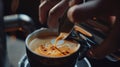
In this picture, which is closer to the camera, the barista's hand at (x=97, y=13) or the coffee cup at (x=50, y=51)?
the barista's hand at (x=97, y=13)

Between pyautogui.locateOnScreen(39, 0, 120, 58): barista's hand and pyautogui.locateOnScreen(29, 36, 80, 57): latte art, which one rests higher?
pyautogui.locateOnScreen(39, 0, 120, 58): barista's hand

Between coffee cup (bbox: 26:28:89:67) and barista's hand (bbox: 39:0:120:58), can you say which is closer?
barista's hand (bbox: 39:0:120:58)

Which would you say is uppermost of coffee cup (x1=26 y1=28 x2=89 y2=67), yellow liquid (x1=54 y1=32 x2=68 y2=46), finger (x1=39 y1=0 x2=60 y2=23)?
finger (x1=39 y1=0 x2=60 y2=23)

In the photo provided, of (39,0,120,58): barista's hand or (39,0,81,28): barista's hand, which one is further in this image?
(39,0,81,28): barista's hand

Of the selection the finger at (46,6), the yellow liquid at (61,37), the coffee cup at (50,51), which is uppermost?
the finger at (46,6)

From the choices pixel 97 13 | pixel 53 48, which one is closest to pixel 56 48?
pixel 53 48

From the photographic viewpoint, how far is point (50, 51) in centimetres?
54

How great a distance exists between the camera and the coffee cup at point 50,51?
51 cm

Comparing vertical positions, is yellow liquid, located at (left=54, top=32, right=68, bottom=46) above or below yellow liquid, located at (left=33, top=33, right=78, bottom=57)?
above

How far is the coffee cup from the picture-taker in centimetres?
51

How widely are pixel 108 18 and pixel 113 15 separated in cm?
2

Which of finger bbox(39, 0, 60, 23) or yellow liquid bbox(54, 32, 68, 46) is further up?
finger bbox(39, 0, 60, 23)

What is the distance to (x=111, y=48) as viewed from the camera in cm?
44

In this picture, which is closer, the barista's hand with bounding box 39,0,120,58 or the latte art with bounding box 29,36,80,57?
the barista's hand with bounding box 39,0,120,58
